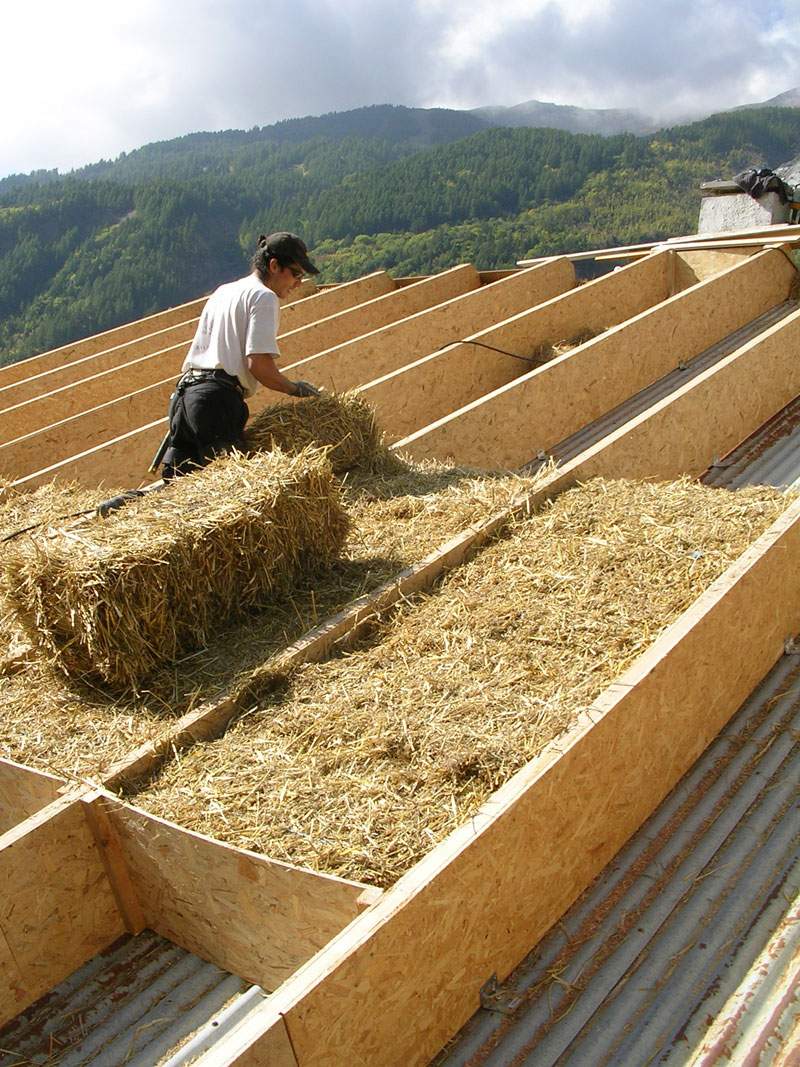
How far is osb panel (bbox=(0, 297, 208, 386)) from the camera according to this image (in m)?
9.01

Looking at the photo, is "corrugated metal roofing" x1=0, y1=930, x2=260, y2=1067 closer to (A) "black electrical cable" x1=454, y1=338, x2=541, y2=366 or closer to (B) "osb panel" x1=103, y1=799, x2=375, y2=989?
(B) "osb panel" x1=103, y1=799, x2=375, y2=989

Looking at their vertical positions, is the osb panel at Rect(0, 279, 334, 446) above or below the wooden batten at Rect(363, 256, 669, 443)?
above

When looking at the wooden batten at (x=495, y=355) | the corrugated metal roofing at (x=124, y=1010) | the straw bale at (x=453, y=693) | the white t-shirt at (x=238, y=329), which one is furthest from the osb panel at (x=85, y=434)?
the corrugated metal roofing at (x=124, y=1010)

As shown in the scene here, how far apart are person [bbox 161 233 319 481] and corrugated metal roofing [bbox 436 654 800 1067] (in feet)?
9.01

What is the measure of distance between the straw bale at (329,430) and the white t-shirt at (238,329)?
298 millimetres

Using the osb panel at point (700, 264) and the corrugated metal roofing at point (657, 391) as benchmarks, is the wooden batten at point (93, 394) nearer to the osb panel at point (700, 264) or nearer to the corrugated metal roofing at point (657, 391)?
the corrugated metal roofing at point (657, 391)

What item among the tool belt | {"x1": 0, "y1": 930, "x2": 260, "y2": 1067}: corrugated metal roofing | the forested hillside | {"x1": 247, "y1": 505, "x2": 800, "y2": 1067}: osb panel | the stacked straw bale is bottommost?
{"x1": 0, "y1": 930, "x2": 260, "y2": 1067}: corrugated metal roofing

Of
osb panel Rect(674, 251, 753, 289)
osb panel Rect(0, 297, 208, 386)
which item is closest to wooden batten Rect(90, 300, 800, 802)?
osb panel Rect(674, 251, 753, 289)

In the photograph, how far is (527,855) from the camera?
226 cm

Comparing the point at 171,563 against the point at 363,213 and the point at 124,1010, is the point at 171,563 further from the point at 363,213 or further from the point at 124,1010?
the point at 363,213

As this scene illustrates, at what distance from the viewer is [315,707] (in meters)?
2.88

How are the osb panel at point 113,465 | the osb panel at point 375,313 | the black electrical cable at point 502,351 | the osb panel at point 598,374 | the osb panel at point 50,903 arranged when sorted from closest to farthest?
1. the osb panel at point 50,903
2. the osb panel at point 113,465
3. the osb panel at point 598,374
4. the black electrical cable at point 502,351
5. the osb panel at point 375,313

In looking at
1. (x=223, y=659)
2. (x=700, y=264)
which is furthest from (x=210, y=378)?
(x=700, y=264)

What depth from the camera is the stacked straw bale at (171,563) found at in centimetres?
303
